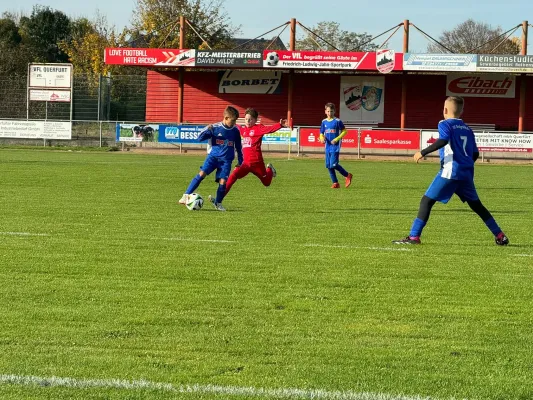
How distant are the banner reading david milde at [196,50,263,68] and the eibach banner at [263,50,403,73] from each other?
616mm

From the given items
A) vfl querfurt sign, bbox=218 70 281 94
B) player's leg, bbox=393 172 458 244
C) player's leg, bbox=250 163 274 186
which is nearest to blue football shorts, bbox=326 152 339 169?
player's leg, bbox=250 163 274 186

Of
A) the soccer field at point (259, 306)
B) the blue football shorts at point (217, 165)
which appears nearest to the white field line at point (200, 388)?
the soccer field at point (259, 306)

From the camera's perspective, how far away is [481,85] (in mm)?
45812

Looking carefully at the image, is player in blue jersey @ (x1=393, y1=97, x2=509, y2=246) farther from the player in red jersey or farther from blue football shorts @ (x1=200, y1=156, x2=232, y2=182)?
the player in red jersey

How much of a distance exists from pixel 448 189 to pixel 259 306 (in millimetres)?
4251

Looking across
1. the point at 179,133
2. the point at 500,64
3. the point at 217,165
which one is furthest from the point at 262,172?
the point at 500,64

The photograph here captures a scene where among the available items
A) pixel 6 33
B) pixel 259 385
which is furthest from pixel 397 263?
pixel 6 33

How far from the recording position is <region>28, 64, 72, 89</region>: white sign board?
43.0m

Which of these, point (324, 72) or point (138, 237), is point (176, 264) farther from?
point (324, 72)

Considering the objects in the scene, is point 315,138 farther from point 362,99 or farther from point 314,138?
point 362,99

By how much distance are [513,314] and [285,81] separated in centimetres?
4136

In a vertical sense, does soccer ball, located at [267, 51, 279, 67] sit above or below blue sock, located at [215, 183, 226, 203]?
above

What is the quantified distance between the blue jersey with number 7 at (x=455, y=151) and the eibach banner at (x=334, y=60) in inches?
1272

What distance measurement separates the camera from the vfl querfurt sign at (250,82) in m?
46.7
